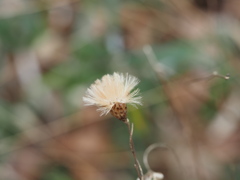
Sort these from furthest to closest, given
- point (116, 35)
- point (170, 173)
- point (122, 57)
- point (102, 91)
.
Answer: point (116, 35)
point (170, 173)
point (122, 57)
point (102, 91)

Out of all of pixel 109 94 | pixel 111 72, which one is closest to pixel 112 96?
pixel 109 94

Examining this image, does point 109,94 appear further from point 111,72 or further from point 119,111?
point 111,72

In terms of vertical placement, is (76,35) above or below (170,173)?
above

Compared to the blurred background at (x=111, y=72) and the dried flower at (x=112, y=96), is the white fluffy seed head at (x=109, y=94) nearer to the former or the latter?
the dried flower at (x=112, y=96)

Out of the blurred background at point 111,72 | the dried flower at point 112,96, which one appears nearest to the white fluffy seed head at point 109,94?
the dried flower at point 112,96

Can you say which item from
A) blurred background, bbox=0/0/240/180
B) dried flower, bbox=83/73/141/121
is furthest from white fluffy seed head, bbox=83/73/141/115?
blurred background, bbox=0/0/240/180

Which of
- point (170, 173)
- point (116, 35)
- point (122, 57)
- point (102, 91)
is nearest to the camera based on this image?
point (102, 91)

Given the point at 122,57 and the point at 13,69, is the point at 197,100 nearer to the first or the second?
the point at 122,57

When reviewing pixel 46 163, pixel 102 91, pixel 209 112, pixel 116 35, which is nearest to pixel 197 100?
pixel 209 112
